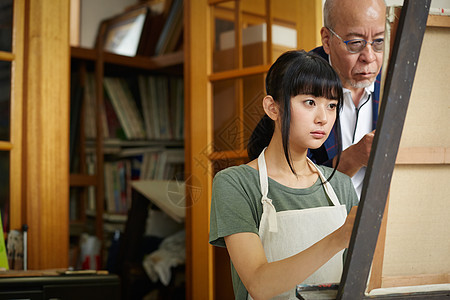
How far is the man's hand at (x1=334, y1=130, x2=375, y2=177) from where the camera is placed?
1173mm

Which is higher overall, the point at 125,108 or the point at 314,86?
the point at 125,108

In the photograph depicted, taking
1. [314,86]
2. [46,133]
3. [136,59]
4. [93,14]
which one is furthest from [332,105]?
[93,14]

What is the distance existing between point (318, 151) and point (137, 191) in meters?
1.91

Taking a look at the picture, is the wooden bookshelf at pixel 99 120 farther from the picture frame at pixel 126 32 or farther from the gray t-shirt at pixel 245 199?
the gray t-shirt at pixel 245 199

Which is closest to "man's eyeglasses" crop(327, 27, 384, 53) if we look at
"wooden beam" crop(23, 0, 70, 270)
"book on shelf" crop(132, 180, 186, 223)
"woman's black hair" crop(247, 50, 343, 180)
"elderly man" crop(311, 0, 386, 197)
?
"elderly man" crop(311, 0, 386, 197)

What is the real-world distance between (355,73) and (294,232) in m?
0.39

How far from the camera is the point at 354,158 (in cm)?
119

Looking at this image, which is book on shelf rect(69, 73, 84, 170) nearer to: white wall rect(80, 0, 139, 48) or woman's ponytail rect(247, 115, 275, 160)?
white wall rect(80, 0, 139, 48)

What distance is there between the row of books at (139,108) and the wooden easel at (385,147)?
2.89 meters

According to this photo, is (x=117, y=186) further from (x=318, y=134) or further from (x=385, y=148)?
(x=385, y=148)

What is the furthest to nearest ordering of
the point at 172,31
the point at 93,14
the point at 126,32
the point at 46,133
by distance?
1. the point at 93,14
2. the point at 126,32
3. the point at 172,31
4. the point at 46,133

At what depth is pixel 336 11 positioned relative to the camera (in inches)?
49.3

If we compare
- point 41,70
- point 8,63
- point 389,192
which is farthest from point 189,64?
point 389,192

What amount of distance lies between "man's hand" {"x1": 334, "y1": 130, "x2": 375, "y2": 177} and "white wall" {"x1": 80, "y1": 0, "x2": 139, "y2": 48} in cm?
301
